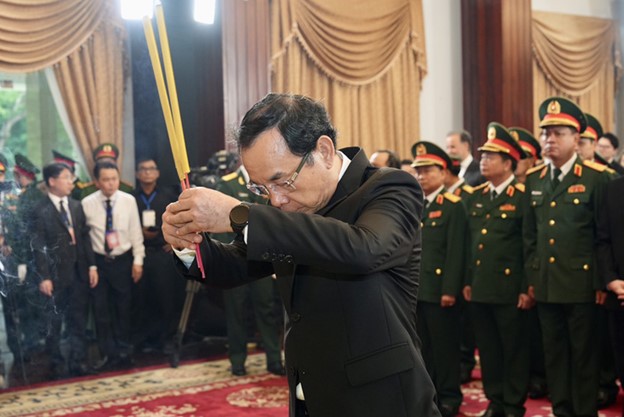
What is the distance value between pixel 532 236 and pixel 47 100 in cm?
373

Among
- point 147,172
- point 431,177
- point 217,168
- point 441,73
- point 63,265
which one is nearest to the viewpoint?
point 431,177

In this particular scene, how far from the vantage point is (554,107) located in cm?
363

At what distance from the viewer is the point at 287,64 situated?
6.32 metres

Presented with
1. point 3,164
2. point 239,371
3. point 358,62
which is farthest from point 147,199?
Result: point 358,62

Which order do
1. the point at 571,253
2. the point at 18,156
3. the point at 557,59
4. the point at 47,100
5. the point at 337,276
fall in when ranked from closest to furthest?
the point at 337,276, the point at 571,253, the point at 18,156, the point at 47,100, the point at 557,59

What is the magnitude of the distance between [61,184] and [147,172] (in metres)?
0.75

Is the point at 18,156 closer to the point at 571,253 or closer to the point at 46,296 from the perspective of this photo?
the point at 46,296

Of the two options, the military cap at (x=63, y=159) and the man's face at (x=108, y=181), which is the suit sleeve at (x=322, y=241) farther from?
the military cap at (x=63, y=159)

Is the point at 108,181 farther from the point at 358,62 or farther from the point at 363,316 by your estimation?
the point at 363,316

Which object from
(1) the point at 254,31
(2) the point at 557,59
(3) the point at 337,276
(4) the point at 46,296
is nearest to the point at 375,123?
(1) the point at 254,31

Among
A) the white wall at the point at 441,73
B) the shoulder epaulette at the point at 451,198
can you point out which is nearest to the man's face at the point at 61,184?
the shoulder epaulette at the point at 451,198

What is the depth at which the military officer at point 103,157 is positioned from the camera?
549cm

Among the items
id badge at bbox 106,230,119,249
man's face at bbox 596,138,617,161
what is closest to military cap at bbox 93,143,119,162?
id badge at bbox 106,230,119,249

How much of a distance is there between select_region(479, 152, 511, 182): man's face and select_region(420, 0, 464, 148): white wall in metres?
3.29
